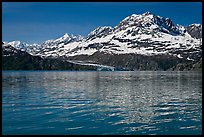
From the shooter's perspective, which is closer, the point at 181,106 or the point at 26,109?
the point at 26,109

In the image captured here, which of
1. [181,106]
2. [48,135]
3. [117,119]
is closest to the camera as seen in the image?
[48,135]

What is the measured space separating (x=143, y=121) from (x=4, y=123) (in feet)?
43.2

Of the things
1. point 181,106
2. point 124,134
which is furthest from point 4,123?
point 181,106

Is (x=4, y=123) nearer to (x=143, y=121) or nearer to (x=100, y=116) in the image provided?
(x=100, y=116)

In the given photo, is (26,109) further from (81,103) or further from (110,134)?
(110,134)

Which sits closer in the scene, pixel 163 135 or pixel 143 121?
pixel 163 135

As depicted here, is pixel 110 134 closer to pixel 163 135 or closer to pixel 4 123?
pixel 163 135

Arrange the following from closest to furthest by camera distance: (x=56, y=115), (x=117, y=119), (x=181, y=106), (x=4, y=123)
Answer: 1. (x=4, y=123)
2. (x=117, y=119)
3. (x=56, y=115)
4. (x=181, y=106)

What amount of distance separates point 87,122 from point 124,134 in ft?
18.1

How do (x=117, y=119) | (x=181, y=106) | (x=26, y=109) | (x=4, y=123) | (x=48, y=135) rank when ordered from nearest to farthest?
(x=48, y=135) < (x=4, y=123) < (x=117, y=119) < (x=26, y=109) < (x=181, y=106)

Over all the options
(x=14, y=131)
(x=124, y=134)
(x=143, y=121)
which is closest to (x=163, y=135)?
(x=124, y=134)

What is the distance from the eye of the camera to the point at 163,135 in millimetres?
25531

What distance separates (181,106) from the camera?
41500 millimetres

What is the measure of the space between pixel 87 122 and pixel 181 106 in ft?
53.9
